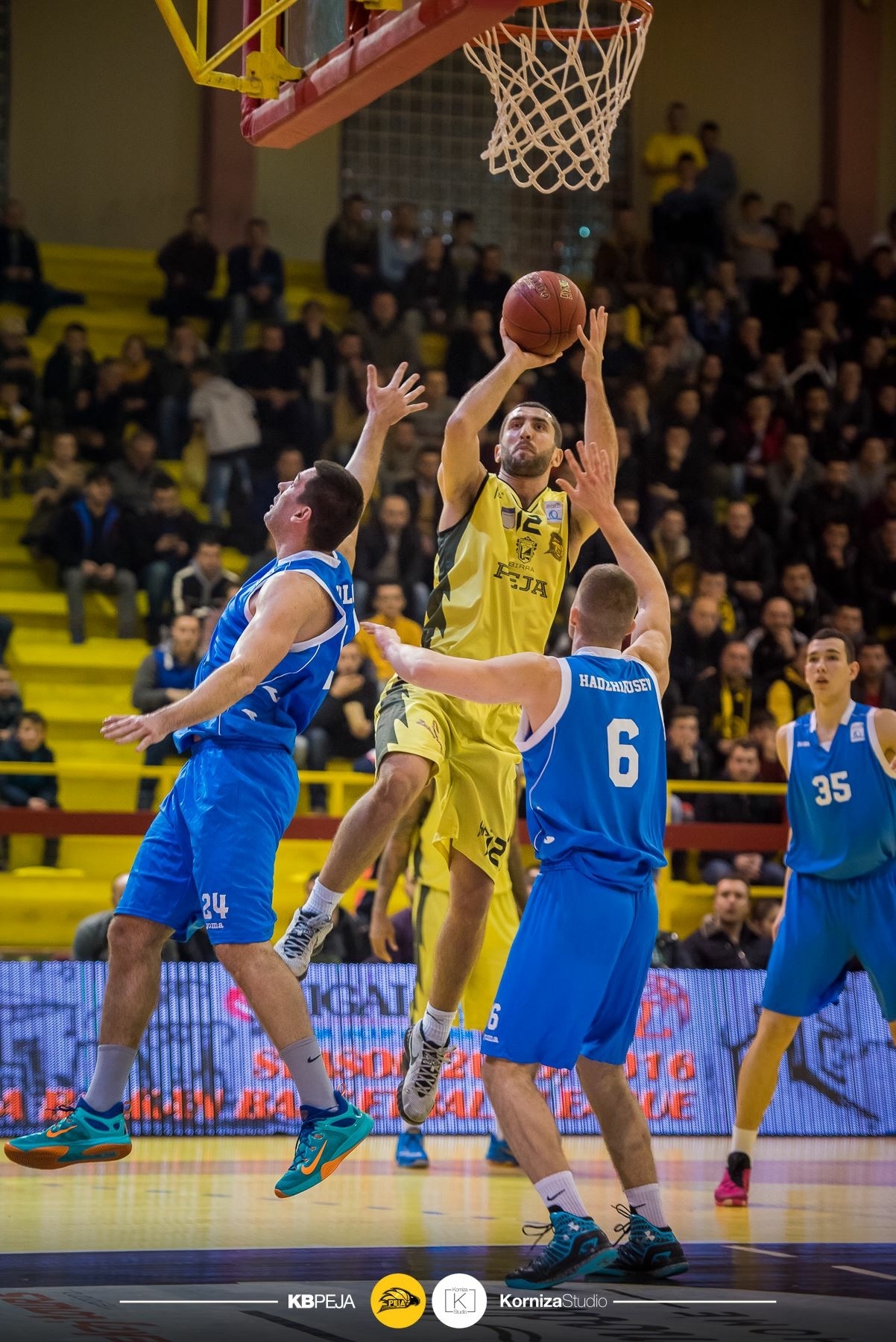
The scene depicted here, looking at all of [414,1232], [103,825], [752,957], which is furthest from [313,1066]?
[752,957]

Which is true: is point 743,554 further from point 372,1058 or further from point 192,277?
point 372,1058

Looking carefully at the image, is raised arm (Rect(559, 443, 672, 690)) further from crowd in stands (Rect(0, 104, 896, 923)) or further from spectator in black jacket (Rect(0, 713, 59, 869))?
spectator in black jacket (Rect(0, 713, 59, 869))

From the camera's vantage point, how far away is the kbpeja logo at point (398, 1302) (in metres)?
4.70

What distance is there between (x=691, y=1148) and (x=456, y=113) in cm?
1245

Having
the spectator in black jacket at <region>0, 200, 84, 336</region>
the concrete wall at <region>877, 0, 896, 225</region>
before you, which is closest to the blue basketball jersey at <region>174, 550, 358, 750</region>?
the spectator in black jacket at <region>0, 200, 84, 336</region>

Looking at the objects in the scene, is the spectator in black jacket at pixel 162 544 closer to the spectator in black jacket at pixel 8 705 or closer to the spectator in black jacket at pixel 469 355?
the spectator in black jacket at pixel 8 705

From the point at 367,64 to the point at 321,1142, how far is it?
12.2 ft

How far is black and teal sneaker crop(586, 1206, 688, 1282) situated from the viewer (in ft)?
18.6

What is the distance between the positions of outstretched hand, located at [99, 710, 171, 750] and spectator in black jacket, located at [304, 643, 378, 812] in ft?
23.7

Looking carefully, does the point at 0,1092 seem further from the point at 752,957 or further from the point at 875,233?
the point at 875,233

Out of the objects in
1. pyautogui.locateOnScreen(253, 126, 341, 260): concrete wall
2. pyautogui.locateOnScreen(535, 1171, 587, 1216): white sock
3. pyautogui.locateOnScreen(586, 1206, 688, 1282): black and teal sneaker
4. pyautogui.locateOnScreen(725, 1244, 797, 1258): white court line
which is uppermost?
pyautogui.locateOnScreen(253, 126, 341, 260): concrete wall

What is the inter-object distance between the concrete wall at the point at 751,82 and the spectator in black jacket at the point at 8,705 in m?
10.3

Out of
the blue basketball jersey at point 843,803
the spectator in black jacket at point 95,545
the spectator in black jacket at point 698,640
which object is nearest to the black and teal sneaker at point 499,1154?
the blue basketball jersey at point 843,803

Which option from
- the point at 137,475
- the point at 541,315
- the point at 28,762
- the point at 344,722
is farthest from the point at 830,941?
the point at 137,475
